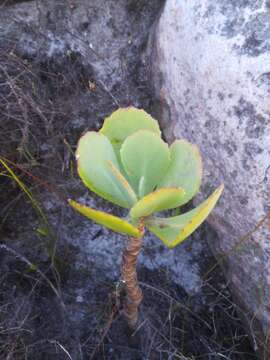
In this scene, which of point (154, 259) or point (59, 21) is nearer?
point (154, 259)

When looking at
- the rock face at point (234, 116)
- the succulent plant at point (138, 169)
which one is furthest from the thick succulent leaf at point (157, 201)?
the rock face at point (234, 116)

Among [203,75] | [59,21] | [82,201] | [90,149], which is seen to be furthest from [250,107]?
[59,21]

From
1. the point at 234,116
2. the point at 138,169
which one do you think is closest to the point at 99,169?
the point at 138,169

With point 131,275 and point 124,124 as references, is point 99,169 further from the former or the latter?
point 131,275

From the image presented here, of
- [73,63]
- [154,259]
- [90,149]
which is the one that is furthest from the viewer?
[73,63]

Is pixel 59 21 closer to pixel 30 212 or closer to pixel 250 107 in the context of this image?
pixel 30 212

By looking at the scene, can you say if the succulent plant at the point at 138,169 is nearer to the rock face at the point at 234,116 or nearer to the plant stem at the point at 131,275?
the plant stem at the point at 131,275

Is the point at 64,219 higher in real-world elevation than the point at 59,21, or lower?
lower
